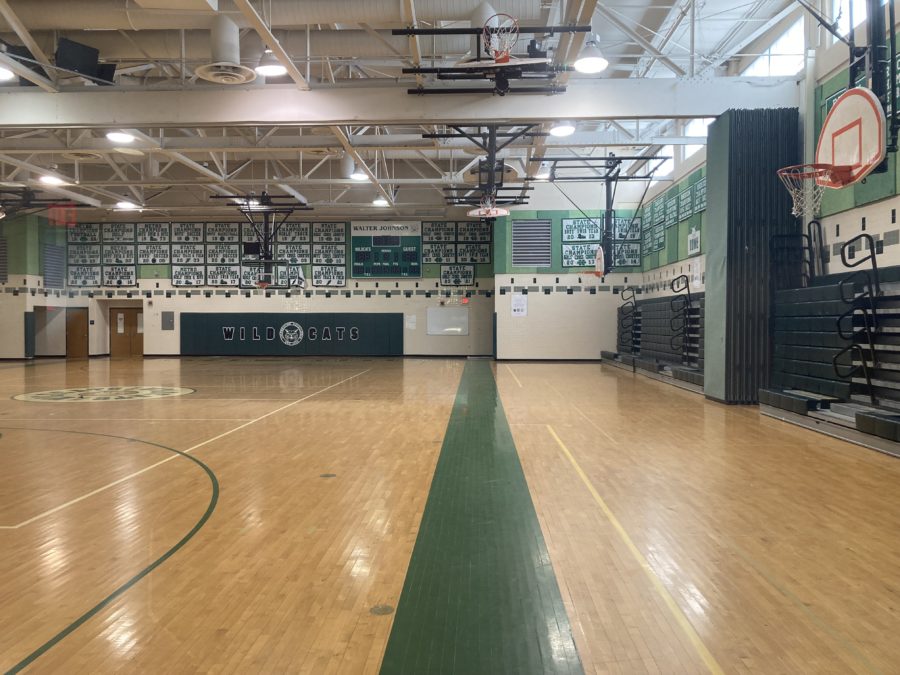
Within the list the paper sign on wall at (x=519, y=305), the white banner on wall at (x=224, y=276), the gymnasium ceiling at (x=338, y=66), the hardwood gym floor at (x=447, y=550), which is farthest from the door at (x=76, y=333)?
the hardwood gym floor at (x=447, y=550)

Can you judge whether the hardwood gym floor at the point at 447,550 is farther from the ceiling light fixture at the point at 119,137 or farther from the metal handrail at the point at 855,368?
the ceiling light fixture at the point at 119,137

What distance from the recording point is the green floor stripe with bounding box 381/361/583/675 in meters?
2.17

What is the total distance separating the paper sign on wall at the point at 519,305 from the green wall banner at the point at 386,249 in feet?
13.0

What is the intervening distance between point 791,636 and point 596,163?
620 inches

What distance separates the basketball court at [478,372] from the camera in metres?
2.52

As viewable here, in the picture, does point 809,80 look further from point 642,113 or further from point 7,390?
point 7,390

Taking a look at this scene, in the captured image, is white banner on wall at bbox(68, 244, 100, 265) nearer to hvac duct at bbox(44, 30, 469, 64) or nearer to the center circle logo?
the center circle logo

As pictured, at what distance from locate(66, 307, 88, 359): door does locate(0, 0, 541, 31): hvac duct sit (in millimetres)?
15163

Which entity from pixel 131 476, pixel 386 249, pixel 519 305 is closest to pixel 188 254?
pixel 386 249

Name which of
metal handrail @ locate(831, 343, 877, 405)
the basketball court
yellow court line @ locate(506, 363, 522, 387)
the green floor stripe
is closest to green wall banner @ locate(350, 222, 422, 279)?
the basketball court

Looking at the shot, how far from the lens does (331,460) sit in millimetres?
5363

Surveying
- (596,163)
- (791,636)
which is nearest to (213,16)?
(791,636)

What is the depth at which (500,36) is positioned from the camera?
7.25 m

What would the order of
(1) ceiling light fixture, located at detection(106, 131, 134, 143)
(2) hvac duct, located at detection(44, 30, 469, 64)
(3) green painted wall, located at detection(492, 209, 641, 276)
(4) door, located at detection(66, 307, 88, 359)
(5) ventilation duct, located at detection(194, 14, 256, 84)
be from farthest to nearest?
(4) door, located at detection(66, 307, 88, 359)
(3) green painted wall, located at detection(492, 209, 641, 276)
(1) ceiling light fixture, located at detection(106, 131, 134, 143)
(2) hvac duct, located at detection(44, 30, 469, 64)
(5) ventilation duct, located at detection(194, 14, 256, 84)
